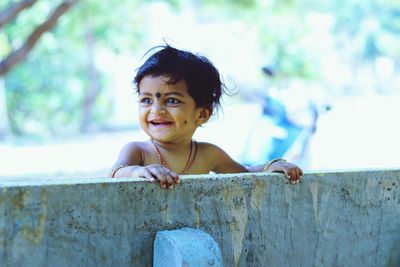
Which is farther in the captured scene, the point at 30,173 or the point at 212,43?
the point at 212,43

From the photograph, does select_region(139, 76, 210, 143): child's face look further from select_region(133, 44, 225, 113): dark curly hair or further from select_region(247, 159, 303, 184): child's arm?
select_region(247, 159, 303, 184): child's arm

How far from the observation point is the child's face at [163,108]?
118 inches

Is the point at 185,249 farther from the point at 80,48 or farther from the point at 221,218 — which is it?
the point at 80,48

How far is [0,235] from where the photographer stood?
6.74 ft

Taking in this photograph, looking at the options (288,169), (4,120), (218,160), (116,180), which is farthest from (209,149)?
(4,120)

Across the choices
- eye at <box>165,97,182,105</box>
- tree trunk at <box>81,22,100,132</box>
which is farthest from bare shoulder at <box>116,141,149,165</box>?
tree trunk at <box>81,22,100,132</box>

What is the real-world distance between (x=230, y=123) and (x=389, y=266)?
13278 mm

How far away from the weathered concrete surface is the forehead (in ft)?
2.27

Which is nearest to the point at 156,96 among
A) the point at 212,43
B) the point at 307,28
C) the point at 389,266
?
the point at 389,266

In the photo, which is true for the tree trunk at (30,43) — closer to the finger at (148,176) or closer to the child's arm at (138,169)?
the child's arm at (138,169)

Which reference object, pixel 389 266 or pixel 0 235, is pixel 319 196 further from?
pixel 0 235

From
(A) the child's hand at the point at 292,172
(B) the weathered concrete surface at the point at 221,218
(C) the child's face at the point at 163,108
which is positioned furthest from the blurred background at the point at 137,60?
(A) the child's hand at the point at 292,172

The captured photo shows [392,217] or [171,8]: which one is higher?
[171,8]

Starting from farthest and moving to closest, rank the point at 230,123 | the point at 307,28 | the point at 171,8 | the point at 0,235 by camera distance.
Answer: the point at 307,28, the point at 171,8, the point at 230,123, the point at 0,235
